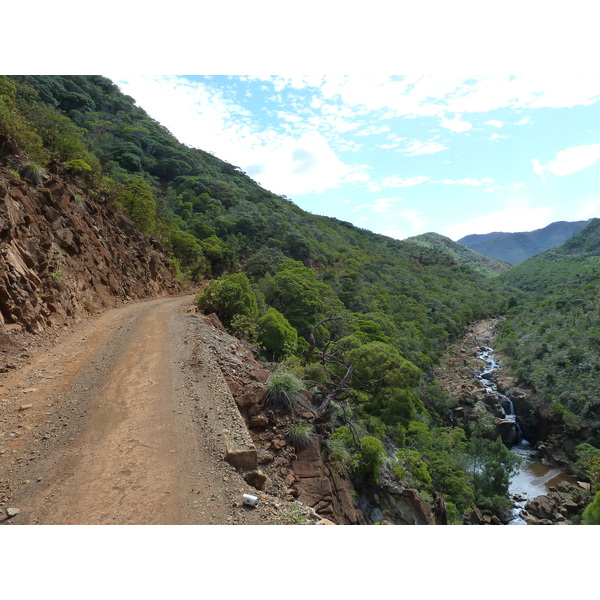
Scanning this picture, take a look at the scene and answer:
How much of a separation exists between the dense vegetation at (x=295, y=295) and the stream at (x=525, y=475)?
5.96 feet

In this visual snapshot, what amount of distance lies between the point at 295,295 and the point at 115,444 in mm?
19777

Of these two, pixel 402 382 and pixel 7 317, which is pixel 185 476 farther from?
pixel 402 382

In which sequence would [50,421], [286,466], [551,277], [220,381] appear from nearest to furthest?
[50,421], [286,466], [220,381], [551,277]

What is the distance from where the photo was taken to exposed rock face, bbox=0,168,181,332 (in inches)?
386

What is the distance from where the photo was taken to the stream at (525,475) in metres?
23.5

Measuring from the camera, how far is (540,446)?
29.8 meters

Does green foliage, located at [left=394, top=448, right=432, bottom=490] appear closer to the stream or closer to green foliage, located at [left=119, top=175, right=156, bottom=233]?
the stream

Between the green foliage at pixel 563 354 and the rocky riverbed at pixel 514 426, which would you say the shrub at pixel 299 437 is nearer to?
the rocky riverbed at pixel 514 426

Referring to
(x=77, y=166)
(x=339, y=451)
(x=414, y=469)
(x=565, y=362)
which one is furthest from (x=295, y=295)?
(x=565, y=362)

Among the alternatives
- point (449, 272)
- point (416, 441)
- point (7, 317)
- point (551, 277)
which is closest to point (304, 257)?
point (416, 441)

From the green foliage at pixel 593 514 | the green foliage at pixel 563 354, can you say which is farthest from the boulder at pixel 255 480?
the green foliage at pixel 563 354

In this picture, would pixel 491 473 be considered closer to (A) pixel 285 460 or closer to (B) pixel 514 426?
(B) pixel 514 426

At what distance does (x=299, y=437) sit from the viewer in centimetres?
732

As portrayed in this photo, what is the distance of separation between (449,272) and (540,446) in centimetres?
6896
